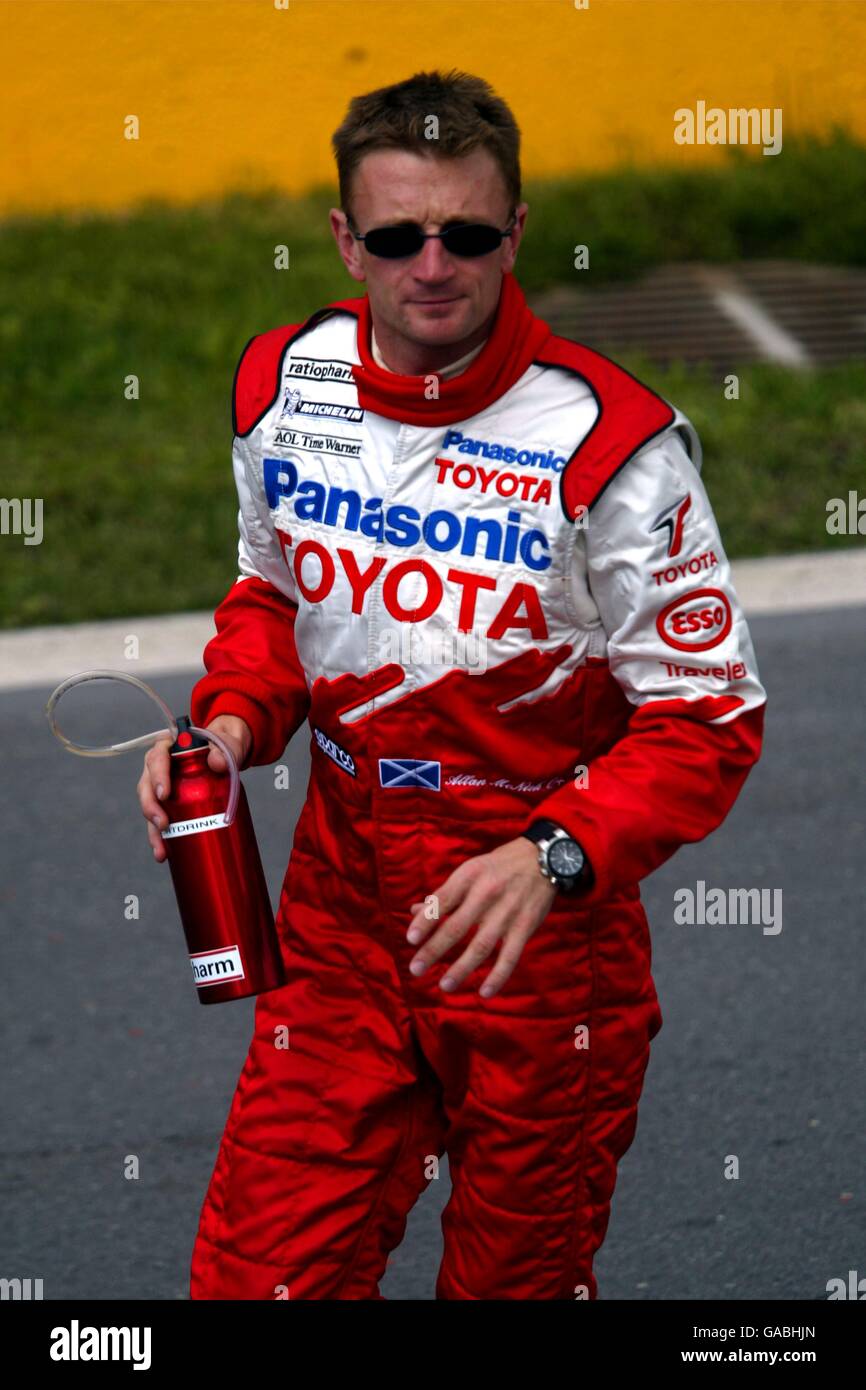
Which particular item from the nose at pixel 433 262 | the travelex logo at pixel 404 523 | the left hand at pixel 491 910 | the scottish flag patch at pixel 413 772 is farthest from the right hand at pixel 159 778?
the nose at pixel 433 262

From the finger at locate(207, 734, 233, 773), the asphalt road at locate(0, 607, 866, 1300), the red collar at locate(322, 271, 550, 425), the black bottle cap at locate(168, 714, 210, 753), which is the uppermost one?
the red collar at locate(322, 271, 550, 425)

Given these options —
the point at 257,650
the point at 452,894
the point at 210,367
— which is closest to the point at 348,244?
the point at 257,650

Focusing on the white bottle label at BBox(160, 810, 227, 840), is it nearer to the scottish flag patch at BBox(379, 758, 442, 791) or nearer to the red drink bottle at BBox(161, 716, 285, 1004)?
the red drink bottle at BBox(161, 716, 285, 1004)

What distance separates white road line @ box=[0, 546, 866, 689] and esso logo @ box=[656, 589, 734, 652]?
443 cm

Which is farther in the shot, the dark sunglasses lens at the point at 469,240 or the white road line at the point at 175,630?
the white road line at the point at 175,630

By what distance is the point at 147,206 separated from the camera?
35.9ft

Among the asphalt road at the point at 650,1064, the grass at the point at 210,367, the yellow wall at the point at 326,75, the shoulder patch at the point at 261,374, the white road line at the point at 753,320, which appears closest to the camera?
the shoulder patch at the point at 261,374

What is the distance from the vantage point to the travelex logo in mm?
2557

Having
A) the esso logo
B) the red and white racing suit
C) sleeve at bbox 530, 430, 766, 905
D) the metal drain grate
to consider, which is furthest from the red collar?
the metal drain grate

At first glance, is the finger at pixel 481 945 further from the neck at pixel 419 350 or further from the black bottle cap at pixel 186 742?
the neck at pixel 419 350

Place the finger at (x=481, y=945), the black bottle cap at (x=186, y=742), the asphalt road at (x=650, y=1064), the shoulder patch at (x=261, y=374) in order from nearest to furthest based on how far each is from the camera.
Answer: the finger at (x=481, y=945)
the black bottle cap at (x=186, y=742)
the shoulder patch at (x=261, y=374)
the asphalt road at (x=650, y=1064)

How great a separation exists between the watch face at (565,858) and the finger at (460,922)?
95 mm

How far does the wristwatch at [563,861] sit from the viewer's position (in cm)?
238

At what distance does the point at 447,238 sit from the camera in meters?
2.52
